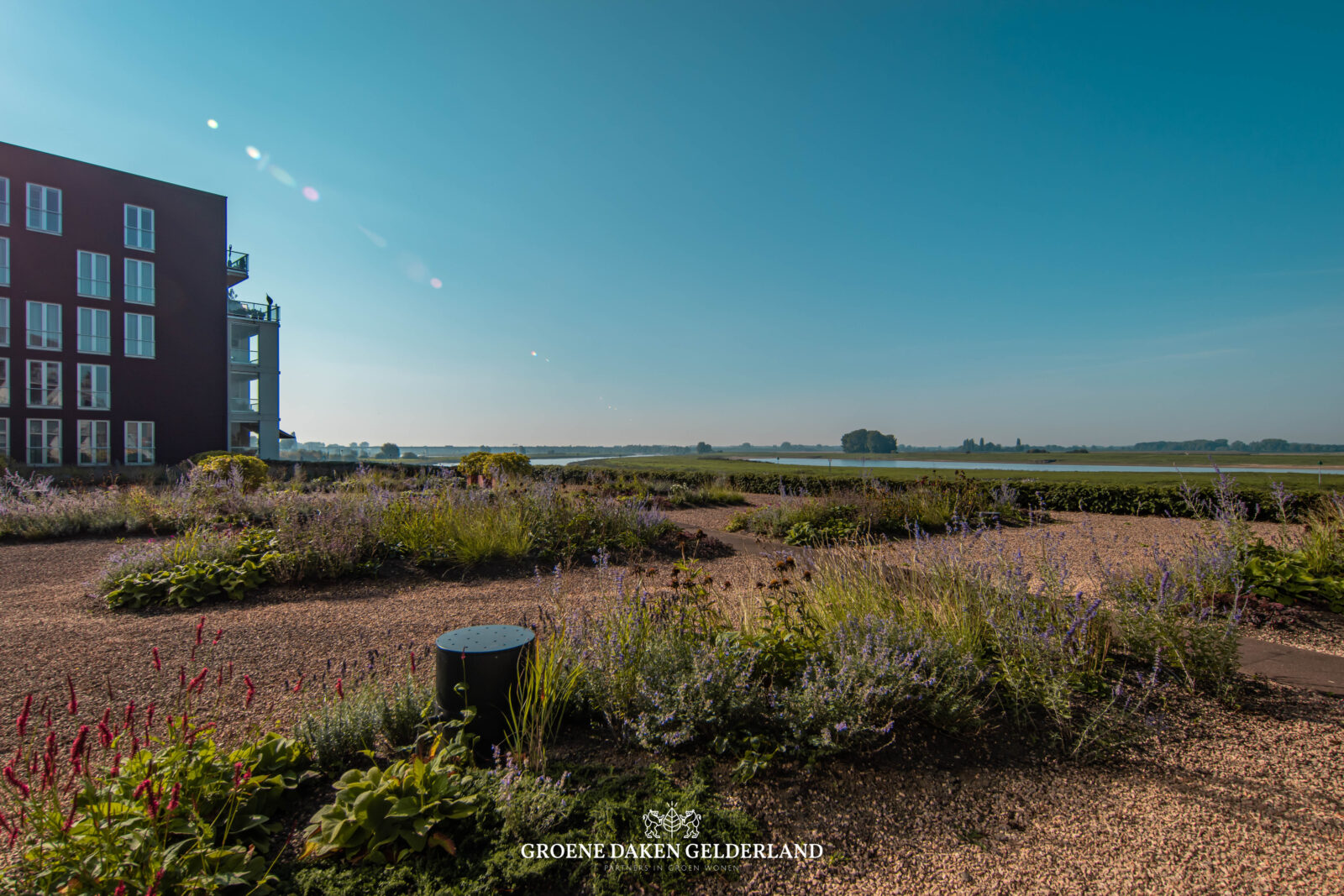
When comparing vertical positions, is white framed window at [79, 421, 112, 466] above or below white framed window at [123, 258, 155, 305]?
below

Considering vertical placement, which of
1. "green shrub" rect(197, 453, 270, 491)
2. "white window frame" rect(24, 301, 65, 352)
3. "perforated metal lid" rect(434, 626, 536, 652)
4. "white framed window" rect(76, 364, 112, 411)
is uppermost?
"white window frame" rect(24, 301, 65, 352)

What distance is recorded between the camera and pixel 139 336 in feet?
65.6

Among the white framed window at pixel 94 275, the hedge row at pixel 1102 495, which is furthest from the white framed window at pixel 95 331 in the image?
the hedge row at pixel 1102 495

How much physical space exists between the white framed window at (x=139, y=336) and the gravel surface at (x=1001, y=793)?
71.8 ft

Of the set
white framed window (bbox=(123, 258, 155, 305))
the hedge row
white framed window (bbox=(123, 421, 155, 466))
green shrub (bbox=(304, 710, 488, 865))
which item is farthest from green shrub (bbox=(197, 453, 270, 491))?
white framed window (bbox=(123, 258, 155, 305))

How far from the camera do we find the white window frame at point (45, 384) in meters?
18.2

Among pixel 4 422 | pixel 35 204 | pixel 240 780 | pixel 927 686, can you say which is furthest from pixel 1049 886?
pixel 35 204

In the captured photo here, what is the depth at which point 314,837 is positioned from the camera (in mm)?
1874

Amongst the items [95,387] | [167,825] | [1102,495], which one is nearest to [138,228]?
[95,387]

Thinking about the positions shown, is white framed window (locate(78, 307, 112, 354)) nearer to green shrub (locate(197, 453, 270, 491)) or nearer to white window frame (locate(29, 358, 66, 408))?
white window frame (locate(29, 358, 66, 408))

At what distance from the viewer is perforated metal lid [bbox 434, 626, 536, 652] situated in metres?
2.44

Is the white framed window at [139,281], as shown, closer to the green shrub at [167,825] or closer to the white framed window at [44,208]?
the white framed window at [44,208]

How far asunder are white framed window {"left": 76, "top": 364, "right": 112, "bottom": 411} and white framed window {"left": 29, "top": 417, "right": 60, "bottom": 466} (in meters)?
0.98

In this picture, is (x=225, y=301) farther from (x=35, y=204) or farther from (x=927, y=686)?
(x=927, y=686)
